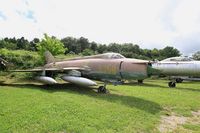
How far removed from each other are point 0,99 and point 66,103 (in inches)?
122

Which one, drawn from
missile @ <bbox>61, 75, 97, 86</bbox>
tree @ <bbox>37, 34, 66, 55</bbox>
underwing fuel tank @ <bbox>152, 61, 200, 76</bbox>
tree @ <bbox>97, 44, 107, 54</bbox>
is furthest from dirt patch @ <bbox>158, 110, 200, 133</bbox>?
tree @ <bbox>97, 44, 107, 54</bbox>

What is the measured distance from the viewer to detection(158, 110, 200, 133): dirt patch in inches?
350

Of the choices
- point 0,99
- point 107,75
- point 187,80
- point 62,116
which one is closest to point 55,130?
point 62,116

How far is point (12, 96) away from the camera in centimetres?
1183

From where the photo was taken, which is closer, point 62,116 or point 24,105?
point 62,116

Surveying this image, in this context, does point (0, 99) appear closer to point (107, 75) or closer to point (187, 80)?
point (107, 75)

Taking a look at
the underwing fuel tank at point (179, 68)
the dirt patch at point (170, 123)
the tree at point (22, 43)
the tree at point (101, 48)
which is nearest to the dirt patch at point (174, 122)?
the dirt patch at point (170, 123)

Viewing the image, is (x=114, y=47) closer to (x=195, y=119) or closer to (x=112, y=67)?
(x=112, y=67)

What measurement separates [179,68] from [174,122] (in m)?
11.9

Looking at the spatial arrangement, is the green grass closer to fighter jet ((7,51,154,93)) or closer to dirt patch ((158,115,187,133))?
dirt patch ((158,115,187,133))

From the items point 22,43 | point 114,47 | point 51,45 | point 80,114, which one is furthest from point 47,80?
point 114,47

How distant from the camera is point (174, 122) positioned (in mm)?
9820

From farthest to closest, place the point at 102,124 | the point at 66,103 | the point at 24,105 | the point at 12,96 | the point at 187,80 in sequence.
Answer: the point at 187,80, the point at 12,96, the point at 66,103, the point at 24,105, the point at 102,124

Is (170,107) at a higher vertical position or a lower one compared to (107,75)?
lower
